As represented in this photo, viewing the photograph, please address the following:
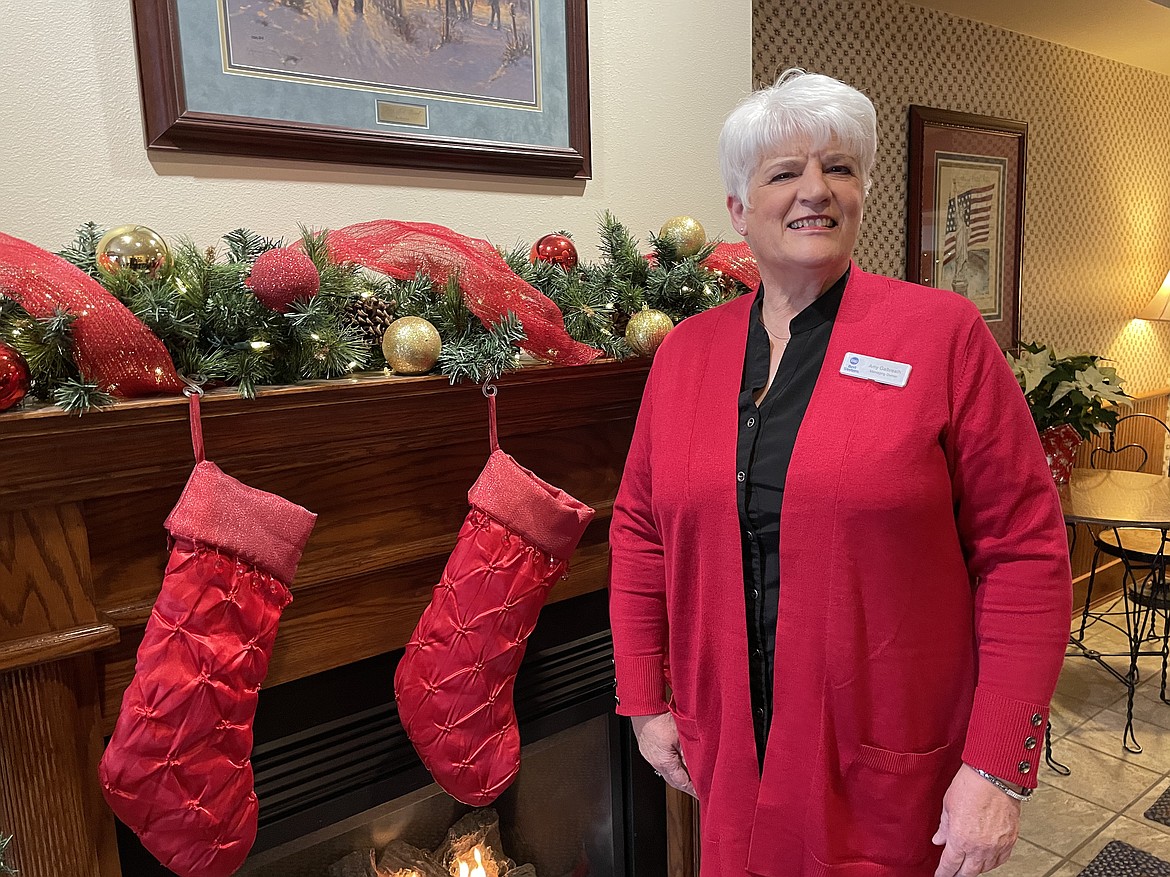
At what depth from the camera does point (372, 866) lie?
1503 millimetres

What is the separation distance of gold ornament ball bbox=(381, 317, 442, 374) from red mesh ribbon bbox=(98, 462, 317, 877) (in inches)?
9.2

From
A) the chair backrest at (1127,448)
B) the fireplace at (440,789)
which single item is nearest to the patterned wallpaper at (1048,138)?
A: the chair backrest at (1127,448)

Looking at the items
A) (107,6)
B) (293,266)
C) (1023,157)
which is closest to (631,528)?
(293,266)

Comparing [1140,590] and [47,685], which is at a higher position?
[47,685]

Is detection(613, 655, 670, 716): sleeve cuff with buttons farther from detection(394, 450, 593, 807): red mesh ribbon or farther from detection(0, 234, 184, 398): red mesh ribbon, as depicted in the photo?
detection(0, 234, 184, 398): red mesh ribbon

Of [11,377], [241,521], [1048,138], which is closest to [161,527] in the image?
[241,521]

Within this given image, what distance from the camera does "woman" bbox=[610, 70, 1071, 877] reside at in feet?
3.26

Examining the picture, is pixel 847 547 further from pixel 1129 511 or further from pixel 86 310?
pixel 1129 511

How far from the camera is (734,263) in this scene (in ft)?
4.98

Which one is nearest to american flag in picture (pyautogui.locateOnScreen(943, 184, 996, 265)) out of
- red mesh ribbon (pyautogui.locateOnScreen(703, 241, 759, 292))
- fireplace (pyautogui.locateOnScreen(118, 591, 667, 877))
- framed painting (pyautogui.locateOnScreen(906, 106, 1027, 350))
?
Result: framed painting (pyautogui.locateOnScreen(906, 106, 1027, 350))

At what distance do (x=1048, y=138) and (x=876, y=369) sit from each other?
299 centimetres

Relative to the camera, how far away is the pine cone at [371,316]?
118 cm

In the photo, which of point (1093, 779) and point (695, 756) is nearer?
point (695, 756)

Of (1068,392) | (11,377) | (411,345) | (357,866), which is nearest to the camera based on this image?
(11,377)
